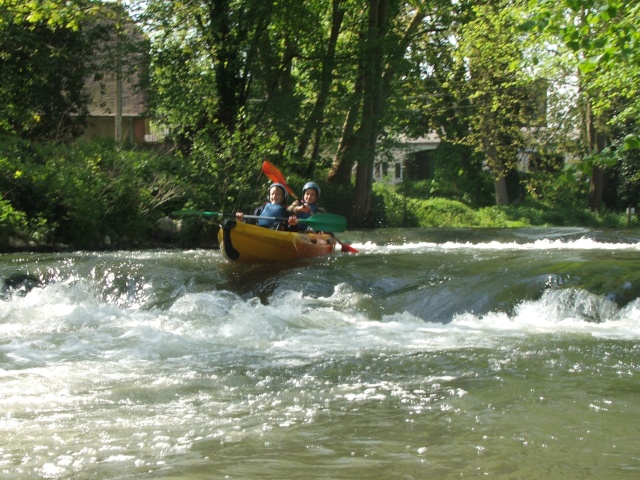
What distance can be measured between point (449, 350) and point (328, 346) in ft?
3.57

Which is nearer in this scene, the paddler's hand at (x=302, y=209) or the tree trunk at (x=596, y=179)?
the paddler's hand at (x=302, y=209)

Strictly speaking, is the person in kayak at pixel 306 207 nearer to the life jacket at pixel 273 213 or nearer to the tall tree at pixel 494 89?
the life jacket at pixel 273 213

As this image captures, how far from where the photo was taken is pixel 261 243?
39.6 feet

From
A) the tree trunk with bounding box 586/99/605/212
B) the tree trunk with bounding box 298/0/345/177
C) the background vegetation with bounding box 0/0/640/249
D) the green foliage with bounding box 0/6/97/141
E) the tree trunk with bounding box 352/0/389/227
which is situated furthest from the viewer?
the tree trunk with bounding box 586/99/605/212

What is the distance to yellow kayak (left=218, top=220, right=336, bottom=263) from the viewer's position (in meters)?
11.9

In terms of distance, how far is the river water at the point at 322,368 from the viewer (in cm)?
468

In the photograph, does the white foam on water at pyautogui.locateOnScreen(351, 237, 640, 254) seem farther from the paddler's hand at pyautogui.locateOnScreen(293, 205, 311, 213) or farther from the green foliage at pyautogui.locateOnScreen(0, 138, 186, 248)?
the green foliage at pyautogui.locateOnScreen(0, 138, 186, 248)

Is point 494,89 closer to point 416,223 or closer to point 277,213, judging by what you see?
point 416,223

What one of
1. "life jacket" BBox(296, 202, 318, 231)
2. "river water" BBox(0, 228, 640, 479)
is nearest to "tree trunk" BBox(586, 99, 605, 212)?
"river water" BBox(0, 228, 640, 479)

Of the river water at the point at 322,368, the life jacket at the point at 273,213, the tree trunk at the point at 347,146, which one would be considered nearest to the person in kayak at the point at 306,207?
the life jacket at the point at 273,213

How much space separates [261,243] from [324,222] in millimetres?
1175

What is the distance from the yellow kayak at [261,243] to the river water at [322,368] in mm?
315

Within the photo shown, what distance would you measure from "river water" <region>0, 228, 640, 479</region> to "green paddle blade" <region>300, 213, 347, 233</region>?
0.62 meters

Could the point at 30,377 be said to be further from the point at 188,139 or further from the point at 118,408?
the point at 188,139
